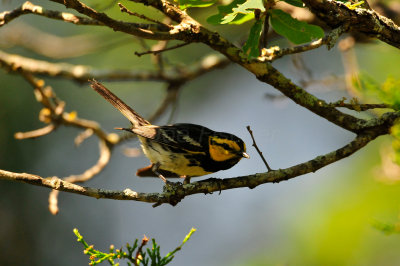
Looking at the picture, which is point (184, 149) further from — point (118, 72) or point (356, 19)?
point (356, 19)

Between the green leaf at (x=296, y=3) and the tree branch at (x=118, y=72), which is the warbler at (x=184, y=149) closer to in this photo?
the tree branch at (x=118, y=72)

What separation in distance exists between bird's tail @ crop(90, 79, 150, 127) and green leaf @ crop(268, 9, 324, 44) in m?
2.40

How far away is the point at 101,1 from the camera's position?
11.2ft

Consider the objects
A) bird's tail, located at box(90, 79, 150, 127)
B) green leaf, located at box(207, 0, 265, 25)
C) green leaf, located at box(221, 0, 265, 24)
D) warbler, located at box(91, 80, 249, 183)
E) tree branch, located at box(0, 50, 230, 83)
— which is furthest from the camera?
tree branch, located at box(0, 50, 230, 83)

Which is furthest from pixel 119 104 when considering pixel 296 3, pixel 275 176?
pixel 296 3

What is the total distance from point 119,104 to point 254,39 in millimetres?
2450

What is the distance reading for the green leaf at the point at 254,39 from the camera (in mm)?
2953

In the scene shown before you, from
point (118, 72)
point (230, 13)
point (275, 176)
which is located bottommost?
point (118, 72)

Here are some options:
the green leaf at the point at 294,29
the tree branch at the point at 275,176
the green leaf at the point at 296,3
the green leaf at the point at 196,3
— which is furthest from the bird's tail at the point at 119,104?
the green leaf at the point at 296,3

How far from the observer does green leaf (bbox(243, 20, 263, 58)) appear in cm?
295

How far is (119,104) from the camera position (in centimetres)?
510

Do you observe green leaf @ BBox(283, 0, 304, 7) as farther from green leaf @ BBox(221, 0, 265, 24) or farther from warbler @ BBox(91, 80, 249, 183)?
warbler @ BBox(91, 80, 249, 183)

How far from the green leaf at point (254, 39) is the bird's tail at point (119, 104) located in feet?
7.36

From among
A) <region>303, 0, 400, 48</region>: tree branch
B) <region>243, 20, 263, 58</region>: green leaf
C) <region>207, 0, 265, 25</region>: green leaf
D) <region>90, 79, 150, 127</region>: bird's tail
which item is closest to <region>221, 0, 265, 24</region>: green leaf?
<region>207, 0, 265, 25</region>: green leaf
